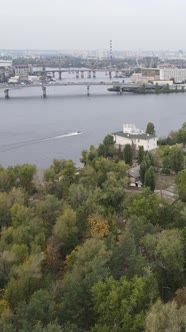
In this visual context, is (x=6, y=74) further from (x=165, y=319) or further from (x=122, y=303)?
(x=165, y=319)

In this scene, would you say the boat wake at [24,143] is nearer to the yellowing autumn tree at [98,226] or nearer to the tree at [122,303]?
the yellowing autumn tree at [98,226]

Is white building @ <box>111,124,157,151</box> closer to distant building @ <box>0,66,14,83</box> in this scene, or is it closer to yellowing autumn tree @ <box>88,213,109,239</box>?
yellowing autumn tree @ <box>88,213,109,239</box>

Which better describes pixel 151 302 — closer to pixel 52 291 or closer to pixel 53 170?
pixel 52 291

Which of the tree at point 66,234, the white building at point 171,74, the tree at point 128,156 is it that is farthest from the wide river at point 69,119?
the white building at point 171,74

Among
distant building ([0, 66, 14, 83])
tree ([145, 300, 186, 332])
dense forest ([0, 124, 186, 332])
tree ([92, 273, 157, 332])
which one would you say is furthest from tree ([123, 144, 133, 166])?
distant building ([0, 66, 14, 83])

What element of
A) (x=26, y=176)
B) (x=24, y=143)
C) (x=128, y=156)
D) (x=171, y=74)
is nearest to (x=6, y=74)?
(x=171, y=74)
